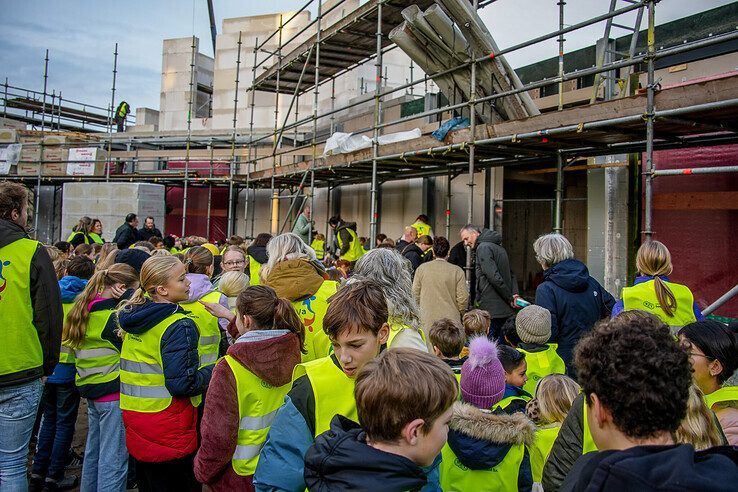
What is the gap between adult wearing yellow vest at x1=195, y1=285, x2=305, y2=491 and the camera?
2.30m

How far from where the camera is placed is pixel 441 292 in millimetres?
5176

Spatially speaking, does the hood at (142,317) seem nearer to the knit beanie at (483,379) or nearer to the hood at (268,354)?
the hood at (268,354)

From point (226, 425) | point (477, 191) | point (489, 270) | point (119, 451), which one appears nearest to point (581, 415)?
point (226, 425)

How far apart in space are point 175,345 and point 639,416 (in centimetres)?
236

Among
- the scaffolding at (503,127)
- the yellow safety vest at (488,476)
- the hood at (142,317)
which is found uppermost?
the scaffolding at (503,127)

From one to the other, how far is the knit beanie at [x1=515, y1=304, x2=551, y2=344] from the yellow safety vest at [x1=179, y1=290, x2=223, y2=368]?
211cm

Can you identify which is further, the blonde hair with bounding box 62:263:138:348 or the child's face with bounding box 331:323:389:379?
the blonde hair with bounding box 62:263:138:348

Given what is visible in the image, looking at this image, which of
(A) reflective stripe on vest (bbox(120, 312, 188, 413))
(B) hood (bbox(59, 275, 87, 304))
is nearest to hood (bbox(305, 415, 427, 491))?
(A) reflective stripe on vest (bbox(120, 312, 188, 413))

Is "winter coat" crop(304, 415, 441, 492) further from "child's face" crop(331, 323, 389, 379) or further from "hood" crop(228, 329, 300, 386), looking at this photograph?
"hood" crop(228, 329, 300, 386)

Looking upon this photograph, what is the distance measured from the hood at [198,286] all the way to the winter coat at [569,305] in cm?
258

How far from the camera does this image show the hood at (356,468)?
1333 millimetres

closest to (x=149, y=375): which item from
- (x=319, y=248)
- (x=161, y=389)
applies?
(x=161, y=389)

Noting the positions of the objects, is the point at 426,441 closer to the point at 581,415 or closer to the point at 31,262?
the point at 581,415

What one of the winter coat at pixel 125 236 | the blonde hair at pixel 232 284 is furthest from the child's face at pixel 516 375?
the winter coat at pixel 125 236
